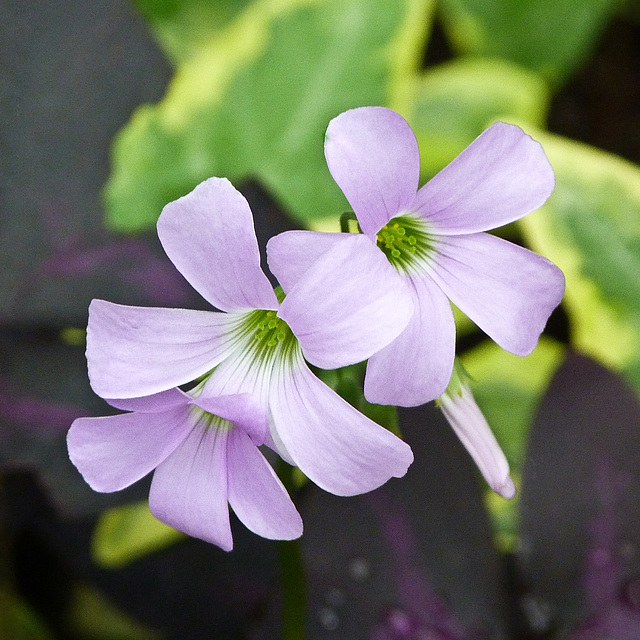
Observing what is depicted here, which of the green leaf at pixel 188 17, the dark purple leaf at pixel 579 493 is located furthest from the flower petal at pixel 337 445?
the green leaf at pixel 188 17

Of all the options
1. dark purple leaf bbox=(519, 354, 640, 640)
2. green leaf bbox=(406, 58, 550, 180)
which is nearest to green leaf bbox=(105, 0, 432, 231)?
green leaf bbox=(406, 58, 550, 180)

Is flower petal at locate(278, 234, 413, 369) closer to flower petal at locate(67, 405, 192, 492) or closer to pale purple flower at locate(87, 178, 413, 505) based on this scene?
pale purple flower at locate(87, 178, 413, 505)

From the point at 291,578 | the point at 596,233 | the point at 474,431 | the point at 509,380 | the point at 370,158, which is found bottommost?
the point at 509,380

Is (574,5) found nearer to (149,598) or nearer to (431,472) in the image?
(431,472)

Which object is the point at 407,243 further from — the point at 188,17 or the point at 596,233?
the point at 188,17

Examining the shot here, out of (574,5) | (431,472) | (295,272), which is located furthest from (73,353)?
(574,5)

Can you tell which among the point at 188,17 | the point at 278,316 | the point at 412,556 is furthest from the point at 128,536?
the point at 188,17
